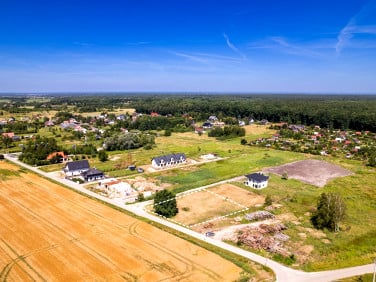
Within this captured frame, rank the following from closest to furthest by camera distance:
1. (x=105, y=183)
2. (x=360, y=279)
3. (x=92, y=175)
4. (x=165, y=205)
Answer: (x=360, y=279)
(x=165, y=205)
(x=105, y=183)
(x=92, y=175)

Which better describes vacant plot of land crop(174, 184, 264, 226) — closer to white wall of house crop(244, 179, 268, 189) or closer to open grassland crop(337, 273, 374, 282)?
white wall of house crop(244, 179, 268, 189)

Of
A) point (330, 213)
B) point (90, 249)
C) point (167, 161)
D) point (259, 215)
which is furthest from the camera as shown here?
point (167, 161)

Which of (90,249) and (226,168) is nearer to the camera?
(90,249)

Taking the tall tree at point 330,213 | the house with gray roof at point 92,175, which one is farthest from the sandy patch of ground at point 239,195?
the house with gray roof at point 92,175

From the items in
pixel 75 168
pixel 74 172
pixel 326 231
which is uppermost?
pixel 75 168

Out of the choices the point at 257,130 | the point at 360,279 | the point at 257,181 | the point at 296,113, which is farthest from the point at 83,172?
the point at 296,113

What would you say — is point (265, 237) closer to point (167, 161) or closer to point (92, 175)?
point (92, 175)

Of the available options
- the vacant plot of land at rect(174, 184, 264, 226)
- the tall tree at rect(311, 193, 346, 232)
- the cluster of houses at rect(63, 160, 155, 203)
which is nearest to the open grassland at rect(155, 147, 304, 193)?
the vacant plot of land at rect(174, 184, 264, 226)

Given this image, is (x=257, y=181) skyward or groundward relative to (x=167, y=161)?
skyward
